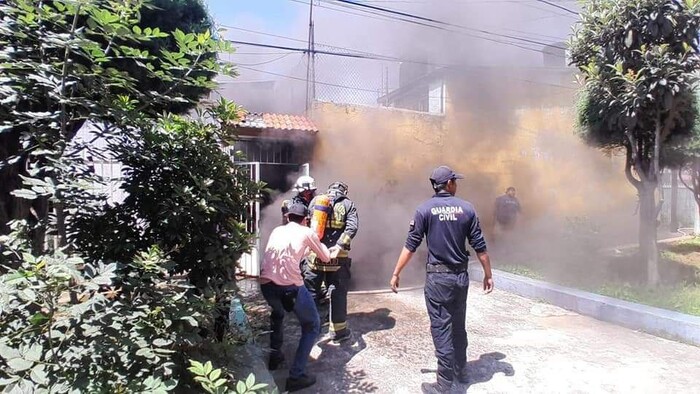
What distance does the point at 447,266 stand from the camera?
119 inches

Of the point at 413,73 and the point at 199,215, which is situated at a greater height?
the point at 413,73

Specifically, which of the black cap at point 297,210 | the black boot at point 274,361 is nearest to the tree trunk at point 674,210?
the black cap at point 297,210

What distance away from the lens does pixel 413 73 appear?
36.4 ft

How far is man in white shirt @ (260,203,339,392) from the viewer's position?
3027 millimetres

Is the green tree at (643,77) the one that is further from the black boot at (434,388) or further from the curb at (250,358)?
the curb at (250,358)

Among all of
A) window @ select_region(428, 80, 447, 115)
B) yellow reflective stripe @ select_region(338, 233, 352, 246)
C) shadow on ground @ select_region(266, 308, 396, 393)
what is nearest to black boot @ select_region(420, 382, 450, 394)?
shadow on ground @ select_region(266, 308, 396, 393)

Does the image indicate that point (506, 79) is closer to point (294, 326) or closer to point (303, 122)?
point (303, 122)

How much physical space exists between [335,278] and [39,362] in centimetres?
256

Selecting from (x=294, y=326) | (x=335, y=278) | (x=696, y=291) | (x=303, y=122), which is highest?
(x=303, y=122)

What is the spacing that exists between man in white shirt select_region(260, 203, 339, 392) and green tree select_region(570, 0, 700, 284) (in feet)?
13.6

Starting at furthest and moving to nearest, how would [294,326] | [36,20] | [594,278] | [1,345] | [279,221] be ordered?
[279,221]
[594,278]
[294,326]
[36,20]
[1,345]

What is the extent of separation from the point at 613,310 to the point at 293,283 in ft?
11.1

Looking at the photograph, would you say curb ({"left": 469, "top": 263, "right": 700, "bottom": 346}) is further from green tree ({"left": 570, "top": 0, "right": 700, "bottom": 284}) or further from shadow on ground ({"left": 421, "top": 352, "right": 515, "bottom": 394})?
shadow on ground ({"left": 421, "top": 352, "right": 515, "bottom": 394})

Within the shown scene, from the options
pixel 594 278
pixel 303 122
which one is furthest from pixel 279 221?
pixel 594 278
